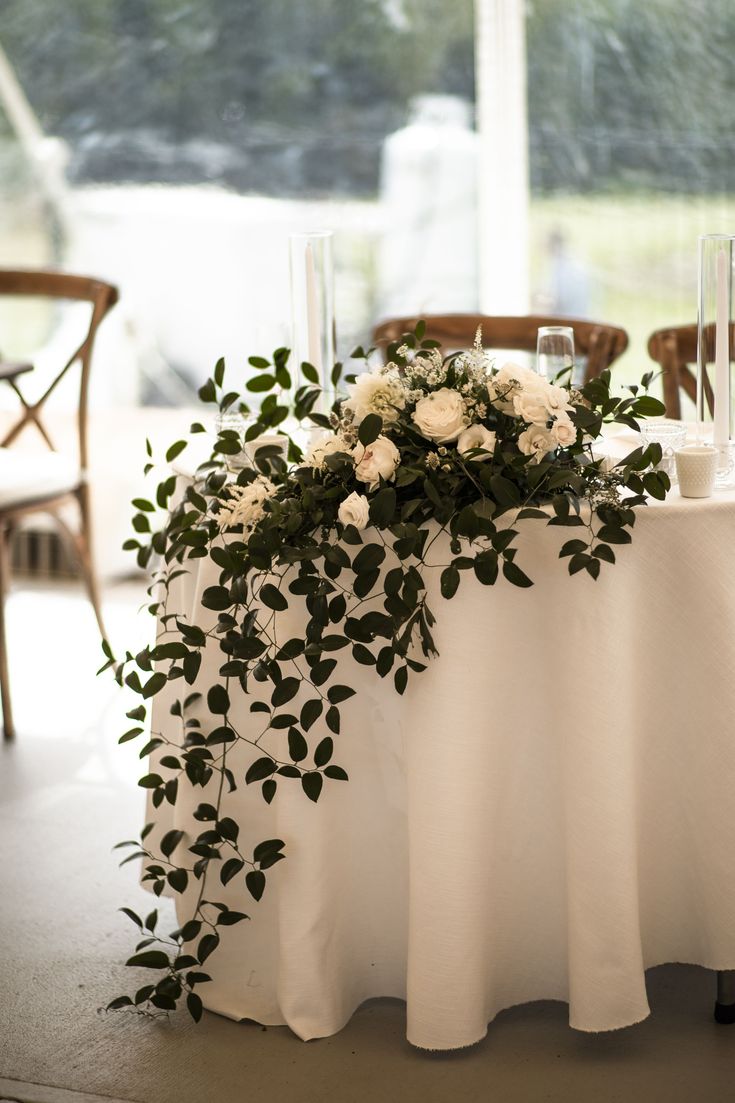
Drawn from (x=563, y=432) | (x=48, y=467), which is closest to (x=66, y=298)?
(x=48, y=467)

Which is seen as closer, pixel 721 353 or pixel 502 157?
pixel 721 353

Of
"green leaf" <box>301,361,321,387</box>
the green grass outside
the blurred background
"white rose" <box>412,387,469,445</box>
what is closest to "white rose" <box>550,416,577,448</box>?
"white rose" <box>412,387,469,445</box>

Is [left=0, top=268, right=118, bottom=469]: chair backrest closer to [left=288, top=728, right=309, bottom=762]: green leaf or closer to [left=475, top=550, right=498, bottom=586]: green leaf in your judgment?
[left=288, top=728, right=309, bottom=762]: green leaf

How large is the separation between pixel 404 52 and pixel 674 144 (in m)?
0.87

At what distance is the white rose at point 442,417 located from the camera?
193 cm

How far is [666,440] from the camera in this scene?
7.07 feet

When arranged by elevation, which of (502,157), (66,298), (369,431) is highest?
(502,157)

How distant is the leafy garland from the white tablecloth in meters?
0.05

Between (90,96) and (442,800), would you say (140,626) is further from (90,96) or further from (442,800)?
(442,800)

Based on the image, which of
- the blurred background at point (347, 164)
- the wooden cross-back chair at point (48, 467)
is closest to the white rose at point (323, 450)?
the wooden cross-back chair at point (48, 467)

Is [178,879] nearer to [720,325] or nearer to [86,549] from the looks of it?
[720,325]

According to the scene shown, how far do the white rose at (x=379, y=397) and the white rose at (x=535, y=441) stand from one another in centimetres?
19

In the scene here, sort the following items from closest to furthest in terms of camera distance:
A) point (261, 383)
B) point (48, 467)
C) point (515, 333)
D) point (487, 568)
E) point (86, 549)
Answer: point (487, 568), point (261, 383), point (515, 333), point (48, 467), point (86, 549)

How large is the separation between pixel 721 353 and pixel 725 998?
39.1 inches
